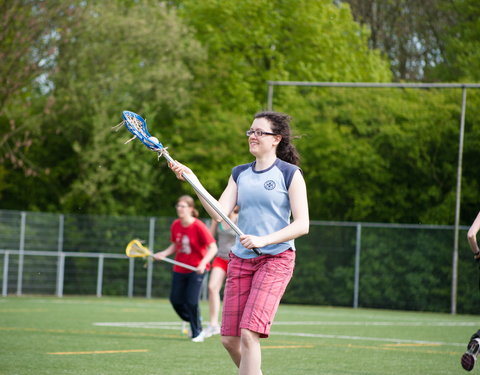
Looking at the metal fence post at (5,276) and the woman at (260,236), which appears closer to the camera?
the woman at (260,236)

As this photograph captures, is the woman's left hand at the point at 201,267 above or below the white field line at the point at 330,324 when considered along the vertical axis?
above

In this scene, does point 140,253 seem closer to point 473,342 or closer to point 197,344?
point 197,344

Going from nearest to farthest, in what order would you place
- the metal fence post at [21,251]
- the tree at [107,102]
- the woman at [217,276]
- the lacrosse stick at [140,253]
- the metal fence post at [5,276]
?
the lacrosse stick at [140,253] → the woman at [217,276] → the metal fence post at [5,276] → the metal fence post at [21,251] → the tree at [107,102]

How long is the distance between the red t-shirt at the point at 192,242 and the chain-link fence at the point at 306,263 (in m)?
9.12

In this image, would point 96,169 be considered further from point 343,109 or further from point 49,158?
point 343,109

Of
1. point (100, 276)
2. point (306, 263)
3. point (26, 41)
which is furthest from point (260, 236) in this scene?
point (26, 41)

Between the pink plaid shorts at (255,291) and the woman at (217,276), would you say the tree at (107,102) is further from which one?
the pink plaid shorts at (255,291)


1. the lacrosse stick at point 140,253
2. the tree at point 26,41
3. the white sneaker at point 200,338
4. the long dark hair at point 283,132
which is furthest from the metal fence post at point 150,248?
the long dark hair at point 283,132

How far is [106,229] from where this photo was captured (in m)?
26.7

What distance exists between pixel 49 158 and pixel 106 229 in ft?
20.0

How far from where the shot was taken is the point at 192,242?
13.0 meters

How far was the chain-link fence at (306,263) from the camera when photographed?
23406 mm

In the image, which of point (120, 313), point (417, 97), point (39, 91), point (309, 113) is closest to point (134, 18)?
point (39, 91)

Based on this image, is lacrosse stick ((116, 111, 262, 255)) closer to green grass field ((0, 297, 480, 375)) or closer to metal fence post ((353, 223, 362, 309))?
green grass field ((0, 297, 480, 375))
